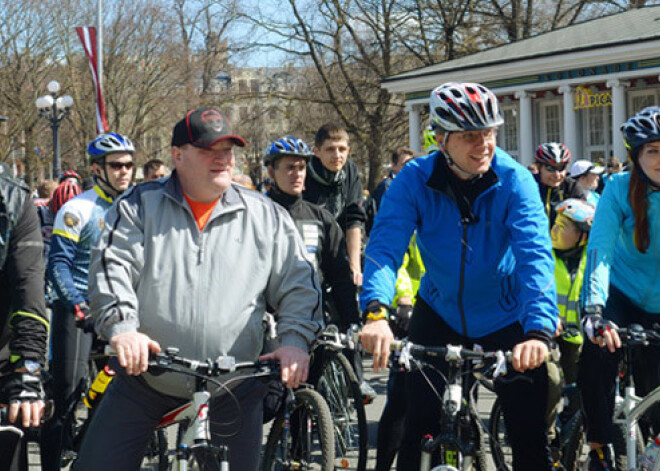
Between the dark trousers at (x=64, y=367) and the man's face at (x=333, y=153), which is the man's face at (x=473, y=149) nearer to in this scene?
the dark trousers at (x=64, y=367)

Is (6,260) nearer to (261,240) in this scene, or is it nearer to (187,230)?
(187,230)

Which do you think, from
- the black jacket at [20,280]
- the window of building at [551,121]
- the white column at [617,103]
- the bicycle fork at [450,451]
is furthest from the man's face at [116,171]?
the window of building at [551,121]

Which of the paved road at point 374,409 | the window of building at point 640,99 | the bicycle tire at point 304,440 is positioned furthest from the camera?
the window of building at point 640,99

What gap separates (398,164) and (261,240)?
9539 mm

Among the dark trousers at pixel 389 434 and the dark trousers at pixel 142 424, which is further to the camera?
the dark trousers at pixel 389 434

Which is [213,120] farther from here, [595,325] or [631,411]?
[631,411]

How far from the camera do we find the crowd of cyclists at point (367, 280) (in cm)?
382

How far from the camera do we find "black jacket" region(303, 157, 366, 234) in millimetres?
7746

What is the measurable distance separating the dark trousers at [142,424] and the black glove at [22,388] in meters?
0.27

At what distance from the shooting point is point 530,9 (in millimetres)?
41188

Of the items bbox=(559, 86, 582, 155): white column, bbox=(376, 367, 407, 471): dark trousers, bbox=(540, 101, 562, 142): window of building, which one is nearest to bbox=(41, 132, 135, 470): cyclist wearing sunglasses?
bbox=(376, 367, 407, 471): dark trousers

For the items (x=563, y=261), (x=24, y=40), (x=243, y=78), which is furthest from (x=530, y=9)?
(x=563, y=261)

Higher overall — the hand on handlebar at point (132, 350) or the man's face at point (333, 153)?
the man's face at point (333, 153)

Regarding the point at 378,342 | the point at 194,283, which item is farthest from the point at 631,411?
the point at 194,283
